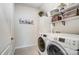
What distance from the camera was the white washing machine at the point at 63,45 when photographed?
0.75m

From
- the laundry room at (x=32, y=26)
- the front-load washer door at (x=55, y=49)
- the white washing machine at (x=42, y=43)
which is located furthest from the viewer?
the white washing machine at (x=42, y=43)

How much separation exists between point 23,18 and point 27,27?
14 centimetres

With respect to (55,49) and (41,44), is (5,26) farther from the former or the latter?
(55,49)

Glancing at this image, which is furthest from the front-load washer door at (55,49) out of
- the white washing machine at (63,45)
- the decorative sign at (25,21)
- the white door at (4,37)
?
the white door at (4,37)

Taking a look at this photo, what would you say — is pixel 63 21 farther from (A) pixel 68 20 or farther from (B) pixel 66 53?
(B) pixel 66 53

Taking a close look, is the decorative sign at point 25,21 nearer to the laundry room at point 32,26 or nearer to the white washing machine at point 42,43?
the laundry room at point 32,26

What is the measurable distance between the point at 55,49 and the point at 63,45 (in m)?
0.17

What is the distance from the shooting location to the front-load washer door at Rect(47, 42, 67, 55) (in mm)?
890

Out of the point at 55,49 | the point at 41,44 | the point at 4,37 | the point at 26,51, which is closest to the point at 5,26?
the point at 4,37

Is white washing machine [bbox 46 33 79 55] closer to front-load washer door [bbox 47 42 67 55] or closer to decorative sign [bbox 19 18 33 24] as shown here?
front-load washer door [bbox 47 42 67 55]

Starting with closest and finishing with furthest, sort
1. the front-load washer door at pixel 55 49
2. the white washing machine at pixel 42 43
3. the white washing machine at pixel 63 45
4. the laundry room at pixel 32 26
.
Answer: the white washing machine at pixel 63 45 → the front-load washer door at pixel 55 49 → the laundry room at pixel 32 26 → the white washing machine at pixel 42 43

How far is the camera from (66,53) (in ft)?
2.71

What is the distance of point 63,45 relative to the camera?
87 cm
